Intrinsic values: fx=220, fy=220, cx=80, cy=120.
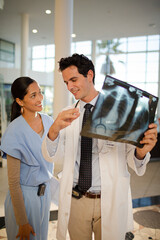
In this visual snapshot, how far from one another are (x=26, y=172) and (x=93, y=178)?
48 cm

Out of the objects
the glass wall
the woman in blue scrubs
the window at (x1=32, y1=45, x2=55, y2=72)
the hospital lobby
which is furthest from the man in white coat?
the window at (x1=32, y1=45, x2=55, y2=72)

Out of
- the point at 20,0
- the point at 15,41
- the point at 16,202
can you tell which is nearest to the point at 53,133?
the point at 16,202

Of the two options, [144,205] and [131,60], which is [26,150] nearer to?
[144,205]

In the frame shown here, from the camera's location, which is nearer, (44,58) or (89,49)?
(89,49)

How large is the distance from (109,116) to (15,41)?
15.9 meters

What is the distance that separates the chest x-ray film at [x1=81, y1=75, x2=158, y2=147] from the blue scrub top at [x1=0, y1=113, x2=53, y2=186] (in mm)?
642

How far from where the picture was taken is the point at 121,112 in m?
1.15

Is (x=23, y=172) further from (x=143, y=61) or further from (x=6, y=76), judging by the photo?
(x=143, y=61)

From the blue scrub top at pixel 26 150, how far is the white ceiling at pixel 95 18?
7817mm

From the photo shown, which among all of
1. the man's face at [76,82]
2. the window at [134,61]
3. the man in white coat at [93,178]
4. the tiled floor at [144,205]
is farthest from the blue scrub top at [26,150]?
the window at [134,61]

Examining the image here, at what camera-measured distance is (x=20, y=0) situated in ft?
27.3

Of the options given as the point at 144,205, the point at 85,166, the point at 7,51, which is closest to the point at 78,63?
the point at 85,166

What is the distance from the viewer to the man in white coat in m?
1.44

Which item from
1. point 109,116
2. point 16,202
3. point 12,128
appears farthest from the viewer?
point 12,128
